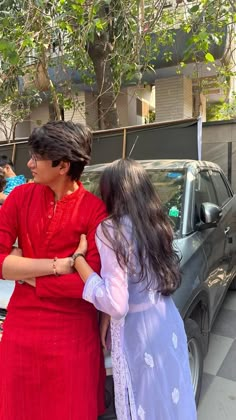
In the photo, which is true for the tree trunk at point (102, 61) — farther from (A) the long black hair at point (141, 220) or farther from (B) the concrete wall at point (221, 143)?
(A) the long black hair at point (141, 220)

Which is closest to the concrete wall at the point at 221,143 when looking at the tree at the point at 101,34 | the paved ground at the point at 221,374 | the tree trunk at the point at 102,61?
the tree at the point at 101,34

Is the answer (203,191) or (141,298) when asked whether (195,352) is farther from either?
(203,191)

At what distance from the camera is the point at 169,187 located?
2.85m

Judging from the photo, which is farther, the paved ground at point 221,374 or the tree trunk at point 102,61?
the tree trunk at point 102,61

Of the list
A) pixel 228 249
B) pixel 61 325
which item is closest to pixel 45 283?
pixel 61 325

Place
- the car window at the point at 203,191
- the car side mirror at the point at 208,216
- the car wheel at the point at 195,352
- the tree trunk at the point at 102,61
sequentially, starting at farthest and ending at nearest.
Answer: the tree trunk at the point at 102,61 → the car window at the point at 203,191 → the car side mirror at the point at 208,216 → the car wheel at the point at 195,352

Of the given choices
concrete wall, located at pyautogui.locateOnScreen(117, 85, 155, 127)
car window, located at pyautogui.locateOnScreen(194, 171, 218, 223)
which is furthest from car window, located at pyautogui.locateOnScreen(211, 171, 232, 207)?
concrete wall, located at pyautogui.locateOnScreen(117, 85, 155, 127)

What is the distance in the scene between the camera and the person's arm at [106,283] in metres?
1.24

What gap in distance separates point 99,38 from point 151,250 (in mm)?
5345

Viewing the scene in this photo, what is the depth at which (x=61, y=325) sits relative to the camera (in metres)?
1.33

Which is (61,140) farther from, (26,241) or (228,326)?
(228,326)

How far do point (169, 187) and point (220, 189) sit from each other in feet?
3.86

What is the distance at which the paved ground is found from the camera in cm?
238

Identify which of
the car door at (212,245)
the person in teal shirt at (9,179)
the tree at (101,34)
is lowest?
the car door at (212,245)
